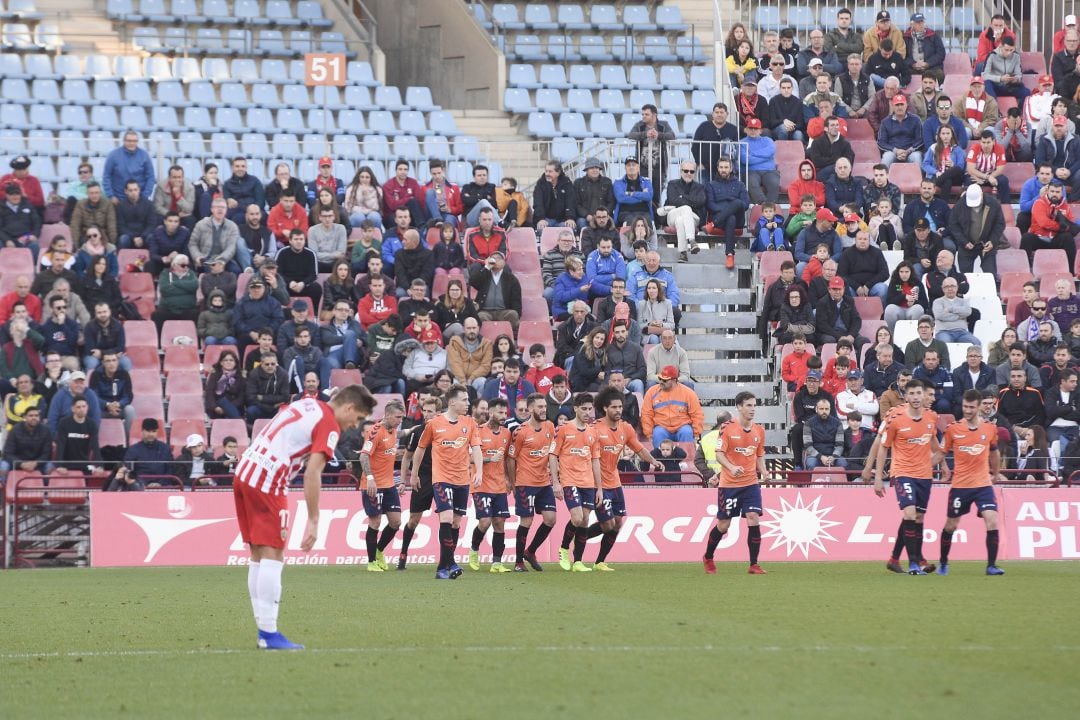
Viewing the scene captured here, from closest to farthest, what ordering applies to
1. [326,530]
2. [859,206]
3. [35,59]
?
[326,530], [859,206], [35,59]

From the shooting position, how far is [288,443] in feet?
33.8

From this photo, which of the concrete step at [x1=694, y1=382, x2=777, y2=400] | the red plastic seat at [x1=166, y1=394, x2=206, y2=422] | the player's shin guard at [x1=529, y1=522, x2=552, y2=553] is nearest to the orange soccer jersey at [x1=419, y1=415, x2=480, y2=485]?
the player's shin guard at [x1=529, y1=522, x2=552, y2=553]

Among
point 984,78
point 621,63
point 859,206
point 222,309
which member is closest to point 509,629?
point 222,309

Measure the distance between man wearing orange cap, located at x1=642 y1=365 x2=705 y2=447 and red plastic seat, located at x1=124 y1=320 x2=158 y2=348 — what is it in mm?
7421

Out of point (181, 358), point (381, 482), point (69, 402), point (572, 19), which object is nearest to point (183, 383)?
point (181, 358)

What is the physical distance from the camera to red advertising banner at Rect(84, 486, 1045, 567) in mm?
20781

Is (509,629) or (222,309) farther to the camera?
(222,309)

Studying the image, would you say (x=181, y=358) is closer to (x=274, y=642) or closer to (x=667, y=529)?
(x=667, y=529)

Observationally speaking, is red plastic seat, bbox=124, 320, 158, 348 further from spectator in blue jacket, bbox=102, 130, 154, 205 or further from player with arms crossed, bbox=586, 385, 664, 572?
player with arms crossed, bbox=586, 385, 664, 572

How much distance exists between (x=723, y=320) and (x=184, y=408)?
8711 millimetres

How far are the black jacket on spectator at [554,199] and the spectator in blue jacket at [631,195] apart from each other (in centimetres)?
77

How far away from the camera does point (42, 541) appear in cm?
2106

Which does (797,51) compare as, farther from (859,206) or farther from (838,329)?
(838,329)

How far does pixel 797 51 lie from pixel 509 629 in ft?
66.5
